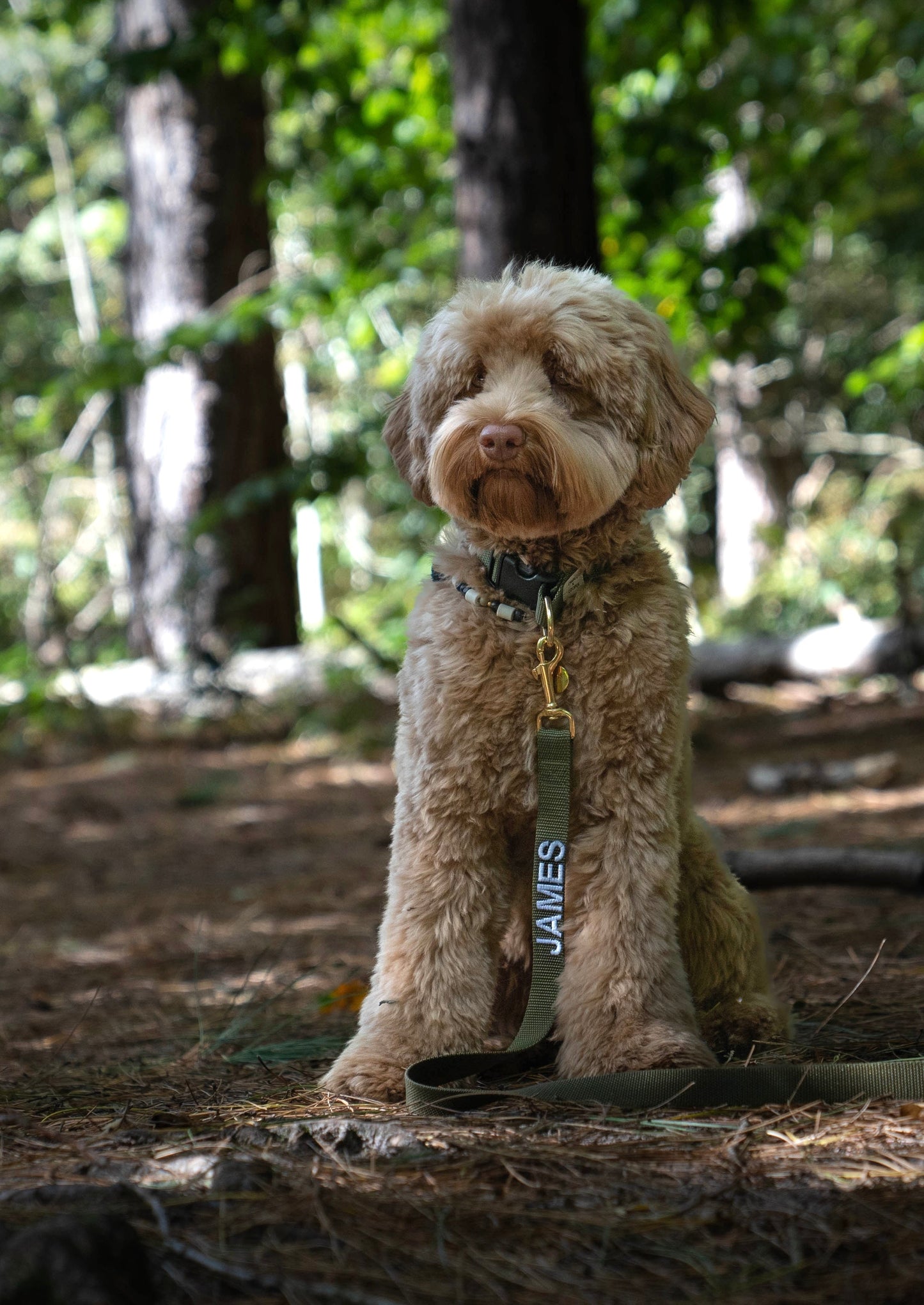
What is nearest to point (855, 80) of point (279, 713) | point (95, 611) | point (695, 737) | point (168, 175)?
point (695, 737)

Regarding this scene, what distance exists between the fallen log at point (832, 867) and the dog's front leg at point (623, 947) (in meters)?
1.61

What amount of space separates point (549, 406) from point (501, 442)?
0.16 m

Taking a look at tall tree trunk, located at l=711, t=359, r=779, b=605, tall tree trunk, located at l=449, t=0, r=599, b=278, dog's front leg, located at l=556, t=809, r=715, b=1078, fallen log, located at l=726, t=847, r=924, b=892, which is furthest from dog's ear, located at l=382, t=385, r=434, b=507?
tall tree trunk, located at l=711, t=359, r=779, b=605

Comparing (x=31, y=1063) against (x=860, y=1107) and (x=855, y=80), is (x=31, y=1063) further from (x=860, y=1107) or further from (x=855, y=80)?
(x=855, y=80)

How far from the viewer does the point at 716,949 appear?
272 centimetres

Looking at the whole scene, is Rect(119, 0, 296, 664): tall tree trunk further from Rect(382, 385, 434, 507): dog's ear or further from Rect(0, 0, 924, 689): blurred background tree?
Rect(382, 385, 434, 507): dog's ear

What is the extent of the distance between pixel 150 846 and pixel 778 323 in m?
16.1

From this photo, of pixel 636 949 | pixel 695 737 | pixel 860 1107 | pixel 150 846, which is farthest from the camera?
pixel 695 737

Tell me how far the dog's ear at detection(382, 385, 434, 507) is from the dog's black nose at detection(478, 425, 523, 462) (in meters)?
0.33

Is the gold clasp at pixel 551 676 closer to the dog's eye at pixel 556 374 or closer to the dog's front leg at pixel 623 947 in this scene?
the dog's front leg at pixel 623 947

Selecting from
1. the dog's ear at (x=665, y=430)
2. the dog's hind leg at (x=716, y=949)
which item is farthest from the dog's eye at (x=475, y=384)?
the dog's hind leg at (x=716, y=949)

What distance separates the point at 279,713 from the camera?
9.42 meters

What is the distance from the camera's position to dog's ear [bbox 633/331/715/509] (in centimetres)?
260

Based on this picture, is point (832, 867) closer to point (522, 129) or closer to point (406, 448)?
point (406, 448)
